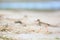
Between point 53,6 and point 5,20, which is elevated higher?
point 53,6

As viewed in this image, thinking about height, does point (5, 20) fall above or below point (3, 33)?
above

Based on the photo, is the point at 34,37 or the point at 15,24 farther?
the point at 15,24

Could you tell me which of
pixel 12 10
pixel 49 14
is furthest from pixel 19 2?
pixel 49 14

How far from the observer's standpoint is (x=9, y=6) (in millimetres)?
1215

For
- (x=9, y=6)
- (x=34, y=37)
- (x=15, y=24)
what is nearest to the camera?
(x=34, y=37)

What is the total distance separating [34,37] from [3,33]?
335 millimetres

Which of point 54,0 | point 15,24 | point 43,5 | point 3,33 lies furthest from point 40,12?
point 3,33

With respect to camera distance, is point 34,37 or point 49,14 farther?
point 49,14

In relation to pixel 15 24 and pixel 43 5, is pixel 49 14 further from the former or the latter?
pixel 15 24

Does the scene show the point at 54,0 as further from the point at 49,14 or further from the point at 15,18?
the point at 15,18

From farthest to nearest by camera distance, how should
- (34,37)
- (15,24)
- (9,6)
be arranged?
(9,6) < (15,24) < (34,37)

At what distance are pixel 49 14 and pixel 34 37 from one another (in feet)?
1.16

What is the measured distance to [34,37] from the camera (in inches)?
39.6

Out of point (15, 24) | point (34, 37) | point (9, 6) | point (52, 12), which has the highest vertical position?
point (9, 6)
